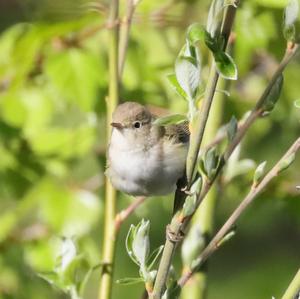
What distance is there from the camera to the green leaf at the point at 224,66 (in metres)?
1.08

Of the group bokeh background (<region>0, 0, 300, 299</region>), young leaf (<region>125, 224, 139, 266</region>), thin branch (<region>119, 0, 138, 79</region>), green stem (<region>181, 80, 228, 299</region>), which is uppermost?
thin branch (<region>119, 0, 138, 79</region>)

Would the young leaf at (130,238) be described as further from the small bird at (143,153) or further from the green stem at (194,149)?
the small bird at (143,153)

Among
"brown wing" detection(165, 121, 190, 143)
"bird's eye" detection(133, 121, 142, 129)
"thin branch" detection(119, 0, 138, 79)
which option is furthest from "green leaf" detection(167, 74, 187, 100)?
"bird's eye" detection(133, 121, 142, 129)

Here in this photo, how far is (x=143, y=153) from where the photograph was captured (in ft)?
5.75

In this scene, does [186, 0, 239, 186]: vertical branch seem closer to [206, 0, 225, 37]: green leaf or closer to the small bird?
[206, 0, 225, 37]: green leaf

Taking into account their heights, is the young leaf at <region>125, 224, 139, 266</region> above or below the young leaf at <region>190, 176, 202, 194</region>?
below

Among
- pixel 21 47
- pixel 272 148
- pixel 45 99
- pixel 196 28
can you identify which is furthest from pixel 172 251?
pixel 272 148

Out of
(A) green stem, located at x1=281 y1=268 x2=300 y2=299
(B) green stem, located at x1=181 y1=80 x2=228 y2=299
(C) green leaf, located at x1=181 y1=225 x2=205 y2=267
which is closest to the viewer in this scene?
(A) green stem, located at x1=281 y1=268 x2=300 y2=299

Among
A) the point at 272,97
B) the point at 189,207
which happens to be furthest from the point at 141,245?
the point at 272,97

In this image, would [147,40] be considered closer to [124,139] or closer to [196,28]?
[124,139]

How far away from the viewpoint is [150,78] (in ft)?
7.79

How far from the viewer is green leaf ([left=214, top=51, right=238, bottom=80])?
1075mm

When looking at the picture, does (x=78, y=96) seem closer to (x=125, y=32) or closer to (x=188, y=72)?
(x=125, y=32)

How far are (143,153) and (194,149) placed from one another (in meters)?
0.68
